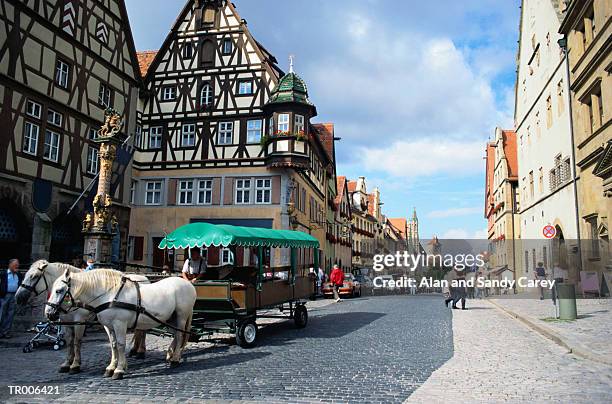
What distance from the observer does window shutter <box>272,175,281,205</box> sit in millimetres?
29078

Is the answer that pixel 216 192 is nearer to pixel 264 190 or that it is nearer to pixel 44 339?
pixel 264 190

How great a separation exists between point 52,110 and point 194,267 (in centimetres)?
1494

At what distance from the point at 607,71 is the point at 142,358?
19.3 meters

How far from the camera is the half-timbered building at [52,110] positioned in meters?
19.7

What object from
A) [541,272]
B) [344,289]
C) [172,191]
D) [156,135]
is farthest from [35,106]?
[541,272]

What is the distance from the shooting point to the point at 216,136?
100ft

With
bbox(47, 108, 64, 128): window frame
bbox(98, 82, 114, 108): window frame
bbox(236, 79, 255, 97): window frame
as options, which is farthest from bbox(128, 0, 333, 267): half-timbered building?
bbox(47, 108, 64, 128): window frame

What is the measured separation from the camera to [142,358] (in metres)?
9.16

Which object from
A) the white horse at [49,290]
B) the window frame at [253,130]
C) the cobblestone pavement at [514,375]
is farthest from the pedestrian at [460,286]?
the white horse at [49,290]

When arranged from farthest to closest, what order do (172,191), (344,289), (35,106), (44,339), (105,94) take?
(172,191)
(344,289)
(105,94)
(35,106)
(44,339)

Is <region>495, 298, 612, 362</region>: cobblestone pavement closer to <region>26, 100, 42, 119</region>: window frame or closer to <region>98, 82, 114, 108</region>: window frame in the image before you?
<region>26, 100, 42, 119</region>: window frame

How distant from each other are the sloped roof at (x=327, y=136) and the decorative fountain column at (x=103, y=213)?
97.3 feet

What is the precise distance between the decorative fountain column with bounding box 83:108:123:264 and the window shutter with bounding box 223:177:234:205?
1372cm

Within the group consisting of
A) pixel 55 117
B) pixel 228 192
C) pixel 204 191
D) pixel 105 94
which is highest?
pixel 105 94
